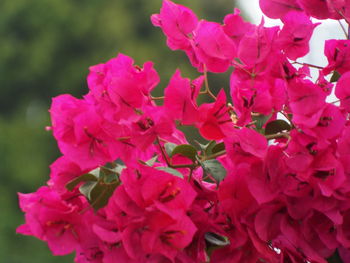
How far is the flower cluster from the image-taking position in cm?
57

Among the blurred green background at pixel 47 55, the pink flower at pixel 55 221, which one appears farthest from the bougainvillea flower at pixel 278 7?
the blurred green background at pixel 47 55

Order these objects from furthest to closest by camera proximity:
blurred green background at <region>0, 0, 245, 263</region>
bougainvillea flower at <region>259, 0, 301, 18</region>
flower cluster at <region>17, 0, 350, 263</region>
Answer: blurred green background at <region>0, 0, 245, 263</region>, bougainvillea flower at <region>259, 0, 301, 18</region>, flower cluster at <region>17, 0, 350, 263</region>

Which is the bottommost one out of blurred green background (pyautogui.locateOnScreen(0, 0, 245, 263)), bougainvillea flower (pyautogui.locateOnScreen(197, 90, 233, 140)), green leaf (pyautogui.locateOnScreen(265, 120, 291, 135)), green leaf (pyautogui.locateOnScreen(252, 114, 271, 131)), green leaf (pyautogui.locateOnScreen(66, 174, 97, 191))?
blurred green background (pyautogui.locateOnScreen(0, 0, 245, 263))

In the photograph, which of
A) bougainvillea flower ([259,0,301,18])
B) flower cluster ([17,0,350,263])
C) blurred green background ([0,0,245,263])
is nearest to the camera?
flower cluster ([17,0,350,263])

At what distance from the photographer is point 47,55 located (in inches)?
277

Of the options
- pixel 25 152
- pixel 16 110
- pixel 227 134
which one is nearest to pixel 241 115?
pixel 227 134

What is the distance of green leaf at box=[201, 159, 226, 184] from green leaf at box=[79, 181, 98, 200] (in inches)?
3.7

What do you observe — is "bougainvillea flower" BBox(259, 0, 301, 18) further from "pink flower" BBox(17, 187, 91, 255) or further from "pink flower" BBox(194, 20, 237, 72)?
"pink flower" BBox(17, 187, 91, 255)

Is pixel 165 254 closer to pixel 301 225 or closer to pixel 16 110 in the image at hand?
pixel 301 225

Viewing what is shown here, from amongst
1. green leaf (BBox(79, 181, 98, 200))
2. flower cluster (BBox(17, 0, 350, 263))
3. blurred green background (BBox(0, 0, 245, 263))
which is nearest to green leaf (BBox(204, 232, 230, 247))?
flower cluster (BBox(17, 0, 350, 263))

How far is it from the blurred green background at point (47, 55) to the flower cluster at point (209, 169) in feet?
19.2

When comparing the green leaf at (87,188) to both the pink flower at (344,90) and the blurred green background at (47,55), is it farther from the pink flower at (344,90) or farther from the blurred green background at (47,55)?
the blurred green background at (47,55)

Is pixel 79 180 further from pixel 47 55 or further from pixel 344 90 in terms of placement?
pixel 47 55

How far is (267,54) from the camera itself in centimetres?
64
